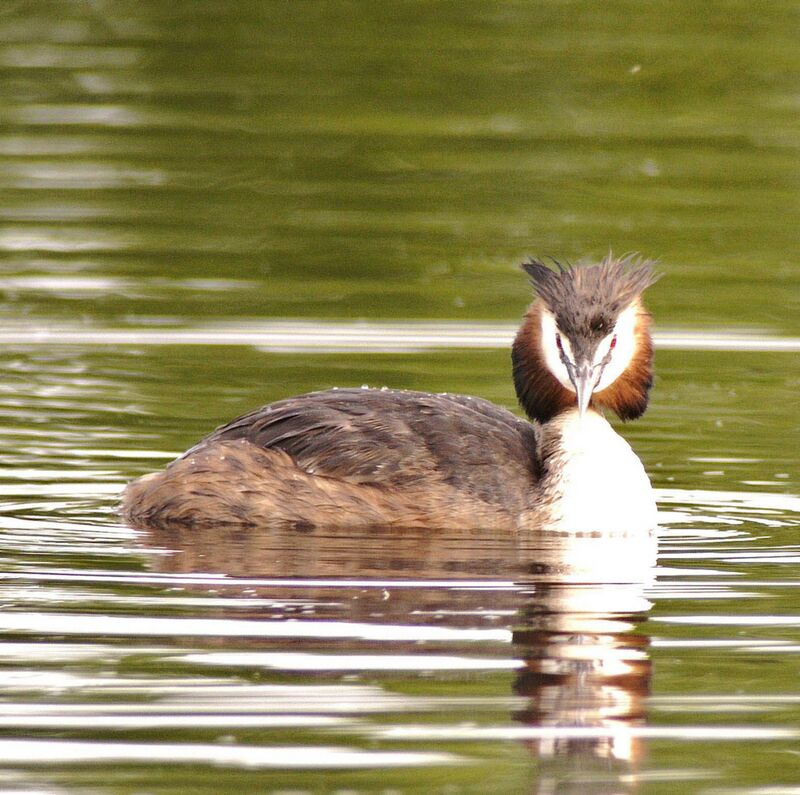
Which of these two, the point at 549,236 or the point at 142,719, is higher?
the point at 549,236

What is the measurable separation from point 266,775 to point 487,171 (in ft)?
45.3

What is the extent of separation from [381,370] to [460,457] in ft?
11.1

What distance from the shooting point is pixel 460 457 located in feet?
35.1

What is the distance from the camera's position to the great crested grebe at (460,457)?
1064 cm

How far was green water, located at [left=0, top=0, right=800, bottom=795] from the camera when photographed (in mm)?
7434

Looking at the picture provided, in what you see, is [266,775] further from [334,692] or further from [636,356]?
[636,356]

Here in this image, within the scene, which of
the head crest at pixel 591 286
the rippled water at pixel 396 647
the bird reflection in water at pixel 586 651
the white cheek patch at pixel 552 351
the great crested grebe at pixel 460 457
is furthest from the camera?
the white cheek patch at pixel 552 351

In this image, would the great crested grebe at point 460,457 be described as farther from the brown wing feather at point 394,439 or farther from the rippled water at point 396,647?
the rippled water at point 396,647

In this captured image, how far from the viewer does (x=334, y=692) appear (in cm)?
775

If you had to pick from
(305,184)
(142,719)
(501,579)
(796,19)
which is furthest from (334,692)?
(796,19)

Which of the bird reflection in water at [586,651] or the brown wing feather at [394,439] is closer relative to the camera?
the bird reflection in water at [586,651]

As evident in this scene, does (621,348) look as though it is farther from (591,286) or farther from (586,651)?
(586,651)

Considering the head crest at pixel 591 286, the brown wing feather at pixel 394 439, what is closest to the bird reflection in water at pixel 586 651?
the brown wing feather at pixel 394 439

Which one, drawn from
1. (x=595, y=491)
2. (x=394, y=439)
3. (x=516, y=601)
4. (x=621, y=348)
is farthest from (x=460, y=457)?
(x=516, y=601)
